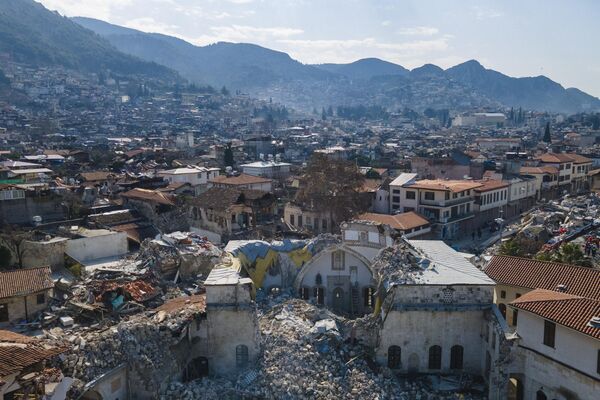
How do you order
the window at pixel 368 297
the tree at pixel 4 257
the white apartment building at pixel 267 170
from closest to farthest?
the tree at pixel 4 257, the window at pixel 368 297, the white apartment building at pixel 267 170

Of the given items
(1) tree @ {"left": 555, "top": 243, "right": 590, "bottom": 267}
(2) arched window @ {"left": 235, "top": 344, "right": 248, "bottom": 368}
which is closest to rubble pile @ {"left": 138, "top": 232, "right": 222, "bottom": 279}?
(2) arched window @ {"left": 235, "top": 344, "right": 248, "bottom": 368}

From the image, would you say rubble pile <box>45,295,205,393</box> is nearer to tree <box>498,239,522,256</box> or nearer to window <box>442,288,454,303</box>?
window <box>442,288,454,303</box>

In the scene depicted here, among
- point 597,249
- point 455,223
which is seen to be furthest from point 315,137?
point 597,249

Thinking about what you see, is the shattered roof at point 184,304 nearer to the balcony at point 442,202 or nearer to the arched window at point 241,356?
the arched window at point 241,356

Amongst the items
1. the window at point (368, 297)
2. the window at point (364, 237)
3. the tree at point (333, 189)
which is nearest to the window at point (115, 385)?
the window at point (368, 297)

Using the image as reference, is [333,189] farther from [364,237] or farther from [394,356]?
[394,356]

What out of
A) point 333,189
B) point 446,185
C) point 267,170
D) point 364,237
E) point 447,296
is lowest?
point 447,296

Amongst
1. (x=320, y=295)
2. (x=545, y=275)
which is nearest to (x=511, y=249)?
(x=545, y=275)
